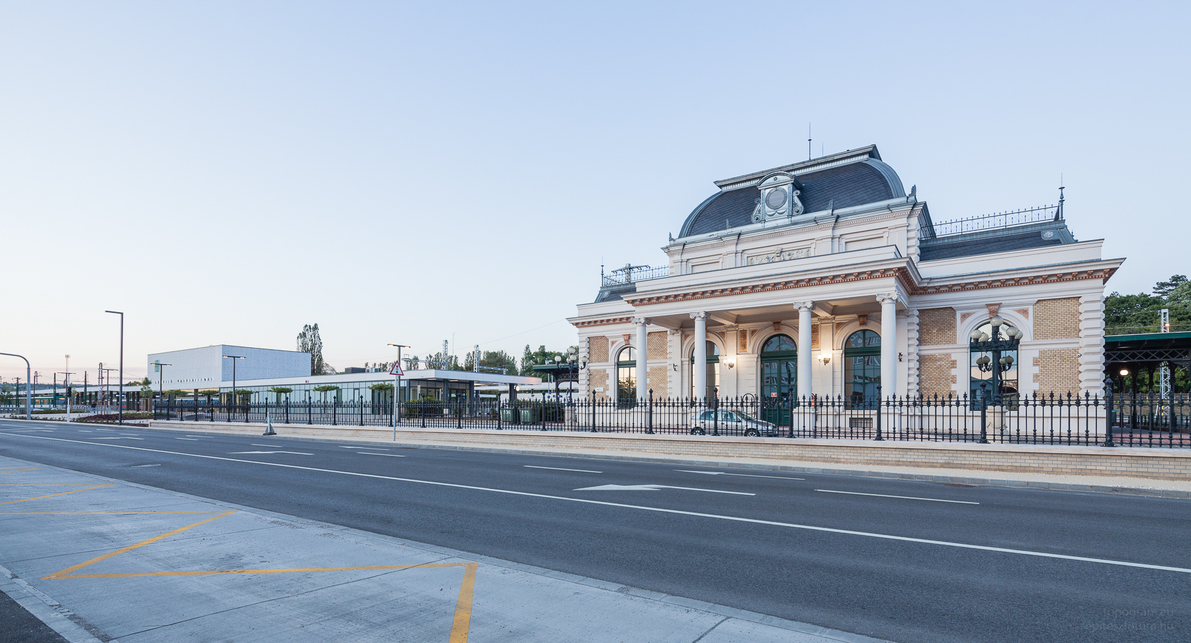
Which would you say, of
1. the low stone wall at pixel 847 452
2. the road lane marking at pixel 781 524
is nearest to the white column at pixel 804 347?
the low stone wall at pixel 847 452

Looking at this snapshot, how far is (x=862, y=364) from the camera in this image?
29453 mm

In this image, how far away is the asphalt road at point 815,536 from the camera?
5133 mm

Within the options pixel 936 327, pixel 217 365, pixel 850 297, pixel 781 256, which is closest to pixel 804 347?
pixel 850 297

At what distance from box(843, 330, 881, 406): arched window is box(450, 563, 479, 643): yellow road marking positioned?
2628 cm

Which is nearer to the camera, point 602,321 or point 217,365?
point 602,321

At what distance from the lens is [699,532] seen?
317 inches

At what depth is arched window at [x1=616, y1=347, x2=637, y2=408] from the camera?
37.4 meters

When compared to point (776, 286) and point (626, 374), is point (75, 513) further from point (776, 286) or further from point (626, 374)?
point (626, 374)

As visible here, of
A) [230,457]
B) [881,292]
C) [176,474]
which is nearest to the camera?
[176,474]

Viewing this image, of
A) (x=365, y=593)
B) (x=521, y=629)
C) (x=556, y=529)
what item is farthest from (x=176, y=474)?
(x=521, y=629)

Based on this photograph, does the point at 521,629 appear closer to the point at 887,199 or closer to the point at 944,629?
the point at 944,629

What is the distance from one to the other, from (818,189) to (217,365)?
75914mm

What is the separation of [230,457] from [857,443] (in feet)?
59.2

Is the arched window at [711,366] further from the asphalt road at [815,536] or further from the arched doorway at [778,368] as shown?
the asphalt road at [815,536]
